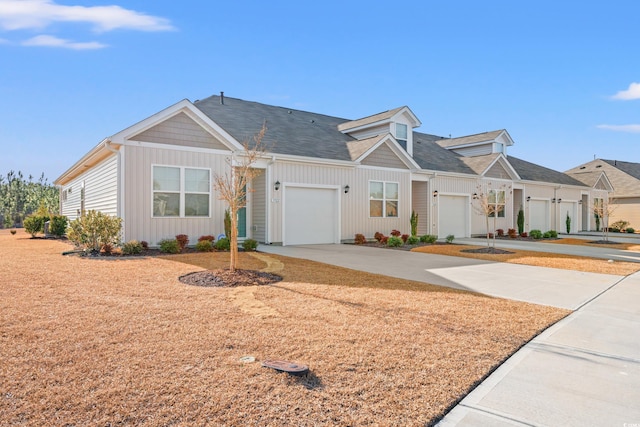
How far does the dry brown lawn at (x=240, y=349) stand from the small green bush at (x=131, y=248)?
11.5 ft

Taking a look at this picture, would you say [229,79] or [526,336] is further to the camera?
[229,79]

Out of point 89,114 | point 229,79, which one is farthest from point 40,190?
point 229,79

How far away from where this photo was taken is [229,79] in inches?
715

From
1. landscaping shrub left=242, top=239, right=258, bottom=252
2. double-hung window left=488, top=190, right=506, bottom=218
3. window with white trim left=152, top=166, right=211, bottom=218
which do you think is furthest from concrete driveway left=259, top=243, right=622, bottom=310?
double-hung window left=488, top=190, right=506, bottom=218

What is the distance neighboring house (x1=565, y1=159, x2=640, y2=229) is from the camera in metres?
29.0

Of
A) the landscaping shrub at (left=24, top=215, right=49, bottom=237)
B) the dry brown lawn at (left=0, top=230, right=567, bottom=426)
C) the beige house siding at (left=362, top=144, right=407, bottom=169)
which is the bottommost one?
the dry brown lawn at (left=0, top=230, right=567, bottom=426)

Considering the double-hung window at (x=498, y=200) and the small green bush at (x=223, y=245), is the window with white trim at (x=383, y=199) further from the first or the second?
the double-hung window at (x=498, y=200)

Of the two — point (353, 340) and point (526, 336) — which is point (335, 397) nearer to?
point (353, 340)

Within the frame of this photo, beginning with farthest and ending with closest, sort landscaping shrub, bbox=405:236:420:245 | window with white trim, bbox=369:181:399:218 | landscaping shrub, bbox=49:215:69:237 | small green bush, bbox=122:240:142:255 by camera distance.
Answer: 1. landscaping shrub, bbox=49:215:69:237
2. window with white trim, bbox=369:181:399:218
3. landscaping shrub, bbox=405:236:420:245
4. small green bush, bbox=122:240:142:255

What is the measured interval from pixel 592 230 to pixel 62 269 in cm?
3419

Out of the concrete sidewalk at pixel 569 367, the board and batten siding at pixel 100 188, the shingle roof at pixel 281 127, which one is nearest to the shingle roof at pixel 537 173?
the shingle roof at pixel 281 127

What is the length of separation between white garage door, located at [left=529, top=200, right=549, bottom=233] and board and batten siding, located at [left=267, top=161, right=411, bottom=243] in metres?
10.9

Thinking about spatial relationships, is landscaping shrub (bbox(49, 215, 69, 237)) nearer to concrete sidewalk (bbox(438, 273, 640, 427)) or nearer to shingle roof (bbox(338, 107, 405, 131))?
shingle roof (bbox(338, 107, 405, 131))

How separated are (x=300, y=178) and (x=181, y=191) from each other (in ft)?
14.3
